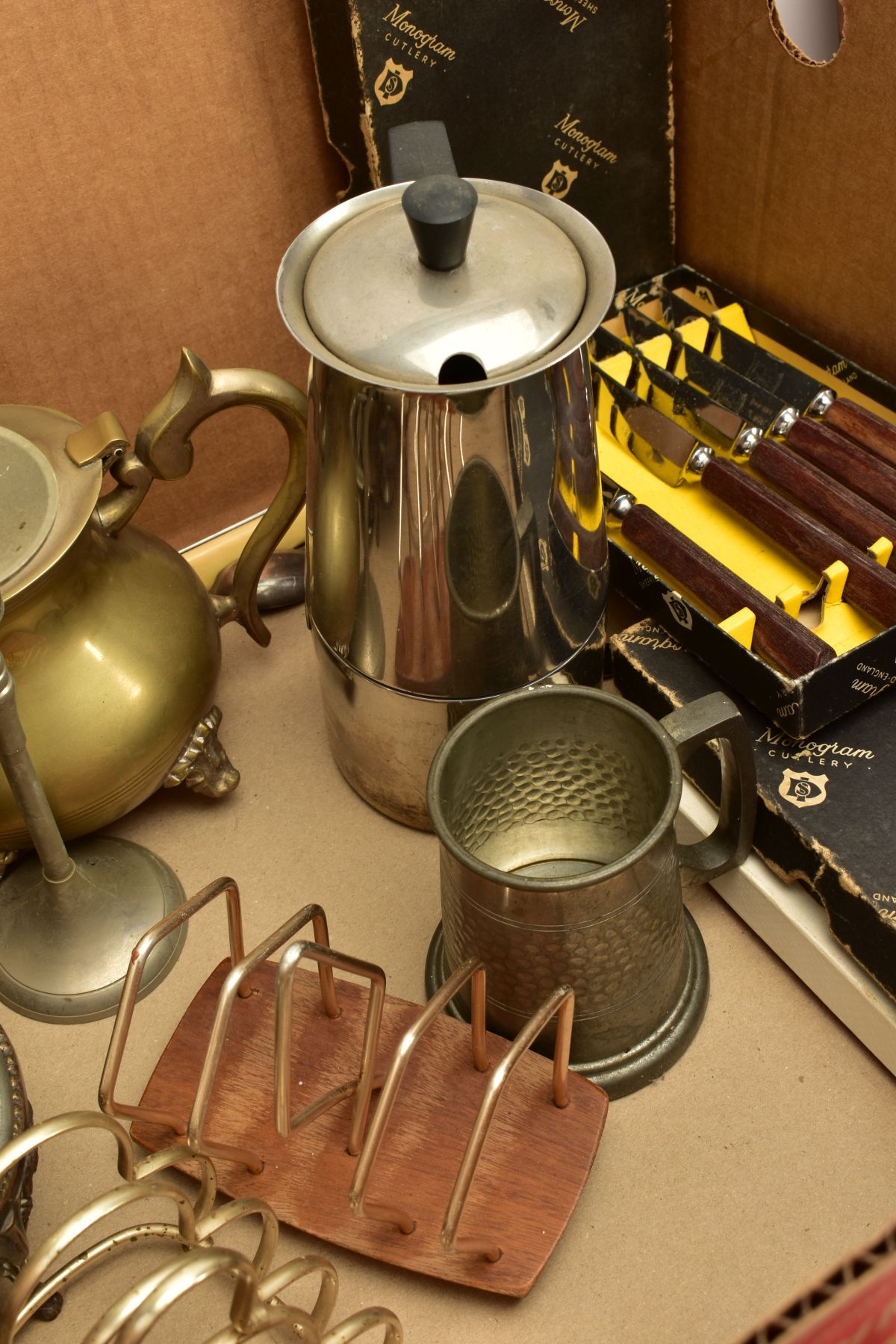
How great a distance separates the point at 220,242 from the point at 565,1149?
0.53m

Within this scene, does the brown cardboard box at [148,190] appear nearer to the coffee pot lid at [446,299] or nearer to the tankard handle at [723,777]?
the coffee pot lid at [446,299]

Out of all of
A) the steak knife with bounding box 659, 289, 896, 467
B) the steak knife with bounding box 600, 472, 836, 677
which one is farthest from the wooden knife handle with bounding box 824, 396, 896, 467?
the steak knife with bounding box 600, 472, 836, 677

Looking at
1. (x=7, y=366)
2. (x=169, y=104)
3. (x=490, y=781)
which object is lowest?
(x=490, y=781)

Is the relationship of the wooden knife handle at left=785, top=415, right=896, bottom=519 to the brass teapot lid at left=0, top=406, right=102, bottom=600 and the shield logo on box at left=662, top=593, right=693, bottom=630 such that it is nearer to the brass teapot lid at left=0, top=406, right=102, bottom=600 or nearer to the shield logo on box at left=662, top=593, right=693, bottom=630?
the shield logo on box at left=662, top=593, right=693, bottom=630

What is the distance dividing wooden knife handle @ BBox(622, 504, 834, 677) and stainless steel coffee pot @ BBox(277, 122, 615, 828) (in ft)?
0.17

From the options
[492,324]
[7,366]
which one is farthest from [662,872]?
[7,366]

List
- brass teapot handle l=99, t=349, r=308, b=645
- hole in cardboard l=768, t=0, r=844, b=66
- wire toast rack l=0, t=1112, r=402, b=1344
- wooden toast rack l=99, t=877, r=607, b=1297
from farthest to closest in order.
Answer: hole in cardboard l=768, t=0, r=844, b=66 → brass teapot handle l=99, t=349, r=308, b=645 → wooden toast rack l=99, t=877, r=607, b=1297 → wire toast rack l=0, t=1112, r=402, b=1344

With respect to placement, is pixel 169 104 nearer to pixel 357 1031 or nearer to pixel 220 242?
pixel 220 242

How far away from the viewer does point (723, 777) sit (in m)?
0.60

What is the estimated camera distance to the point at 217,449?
812mm

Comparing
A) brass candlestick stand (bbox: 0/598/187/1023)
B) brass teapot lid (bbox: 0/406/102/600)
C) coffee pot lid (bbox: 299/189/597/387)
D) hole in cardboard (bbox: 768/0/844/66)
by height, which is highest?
hole in cardboard (bbox: 768/0/844/66)

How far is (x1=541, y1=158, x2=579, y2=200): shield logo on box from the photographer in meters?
0.76

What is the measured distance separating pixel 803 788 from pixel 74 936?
1.20 feet

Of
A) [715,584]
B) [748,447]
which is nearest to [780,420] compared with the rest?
[748,447]
